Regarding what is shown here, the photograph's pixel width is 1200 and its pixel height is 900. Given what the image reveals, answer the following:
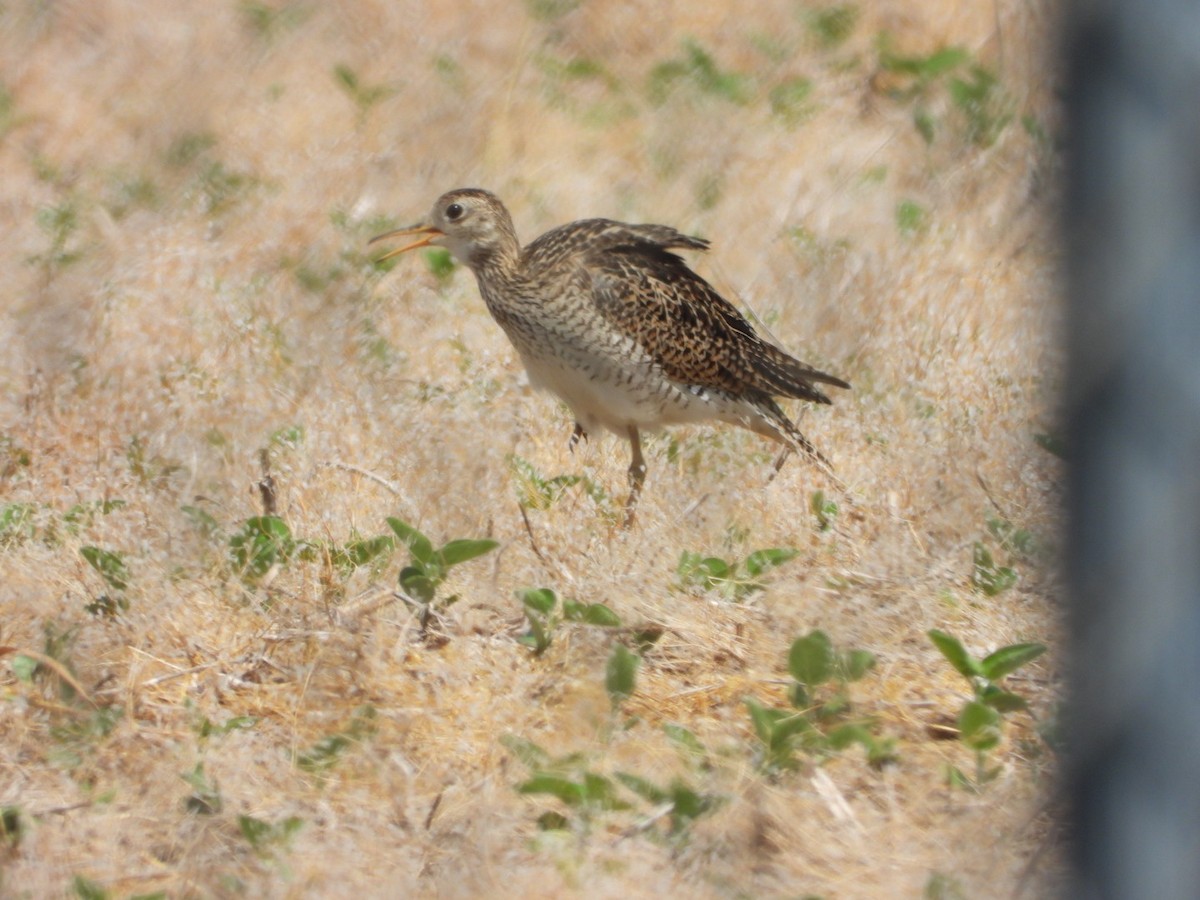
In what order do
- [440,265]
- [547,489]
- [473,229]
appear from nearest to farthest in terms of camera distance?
1. [547,489]
2. [473,229]
3. [440,265]

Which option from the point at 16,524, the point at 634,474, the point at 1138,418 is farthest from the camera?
the point at 634,474

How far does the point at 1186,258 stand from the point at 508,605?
2901 millimetres

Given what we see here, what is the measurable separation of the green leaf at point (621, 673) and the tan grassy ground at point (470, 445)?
0.05 meters

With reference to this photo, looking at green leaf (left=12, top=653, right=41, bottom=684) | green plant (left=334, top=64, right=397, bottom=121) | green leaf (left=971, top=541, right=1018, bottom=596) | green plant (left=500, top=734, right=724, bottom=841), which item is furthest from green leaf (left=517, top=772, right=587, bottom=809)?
green plant (left=334, top=64, right=397, bottom=121)

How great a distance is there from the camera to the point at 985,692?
2.90 metres

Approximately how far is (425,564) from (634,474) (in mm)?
1309

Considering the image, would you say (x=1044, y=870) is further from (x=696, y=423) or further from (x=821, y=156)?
(x=821, y=156)

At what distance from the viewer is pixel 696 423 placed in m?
5.11

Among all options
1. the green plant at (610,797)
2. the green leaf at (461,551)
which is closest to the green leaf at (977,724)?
the green plant at (610,797)

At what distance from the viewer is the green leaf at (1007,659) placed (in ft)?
9.50

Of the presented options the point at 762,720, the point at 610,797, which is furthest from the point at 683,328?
the point at 610,797

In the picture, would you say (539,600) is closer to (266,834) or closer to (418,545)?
(418,545)

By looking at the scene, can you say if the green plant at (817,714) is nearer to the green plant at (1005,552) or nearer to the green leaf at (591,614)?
the green leaf at (591,614)

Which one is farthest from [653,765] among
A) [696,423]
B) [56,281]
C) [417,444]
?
[56,281]
